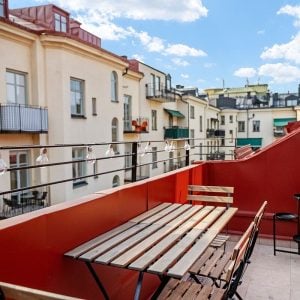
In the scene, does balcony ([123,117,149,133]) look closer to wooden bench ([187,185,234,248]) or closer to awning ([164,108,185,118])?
awning ([164,108,185,118])

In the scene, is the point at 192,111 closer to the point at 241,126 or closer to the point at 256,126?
the point at 241,126

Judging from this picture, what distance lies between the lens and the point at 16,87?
11.6 m

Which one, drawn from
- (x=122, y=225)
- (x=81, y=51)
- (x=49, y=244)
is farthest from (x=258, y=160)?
(x=81, y=51)

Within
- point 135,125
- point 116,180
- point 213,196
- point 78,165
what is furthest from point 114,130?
point 213,196

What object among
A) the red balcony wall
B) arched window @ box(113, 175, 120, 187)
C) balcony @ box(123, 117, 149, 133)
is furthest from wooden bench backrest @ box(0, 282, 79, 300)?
balcony @ box(123, 117, 149, 133)

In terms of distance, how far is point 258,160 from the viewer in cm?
554

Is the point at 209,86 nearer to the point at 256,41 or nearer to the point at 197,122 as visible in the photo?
the point at 197,122

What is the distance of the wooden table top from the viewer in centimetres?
212

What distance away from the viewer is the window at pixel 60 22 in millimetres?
14727

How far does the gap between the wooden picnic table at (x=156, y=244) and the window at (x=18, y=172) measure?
8.99 metres

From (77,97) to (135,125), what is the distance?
6.15 metres

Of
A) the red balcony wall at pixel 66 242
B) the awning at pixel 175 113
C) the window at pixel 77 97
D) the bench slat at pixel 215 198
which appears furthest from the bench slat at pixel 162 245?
the awning at pixel 175 113

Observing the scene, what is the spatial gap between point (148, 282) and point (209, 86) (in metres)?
55.6

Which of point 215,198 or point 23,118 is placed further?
point 23,118
